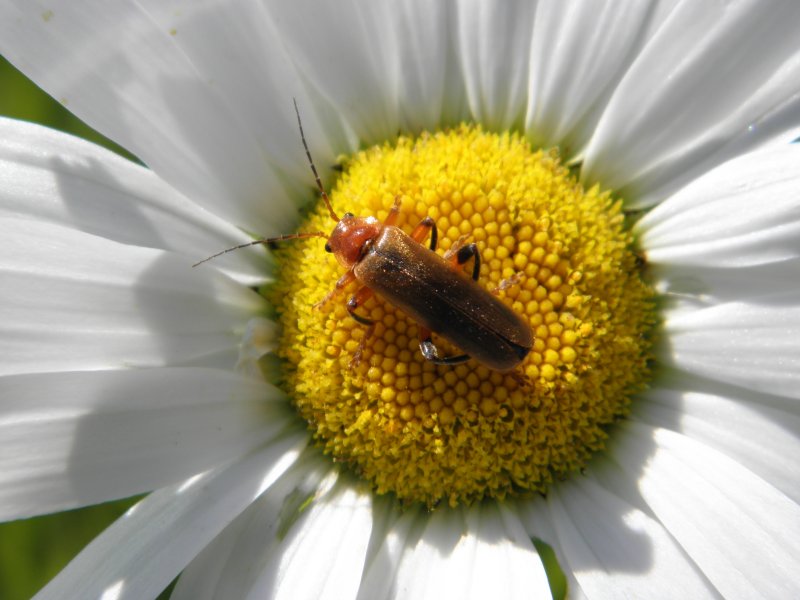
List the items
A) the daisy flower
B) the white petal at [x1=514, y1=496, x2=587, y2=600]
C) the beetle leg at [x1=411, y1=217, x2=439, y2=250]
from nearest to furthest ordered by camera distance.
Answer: the daisy flower, the beetle leg at [x1=411, y1=217, x2=439, y2=250], the white petal at [x1=514, y1=496, x2=587, y2=600]

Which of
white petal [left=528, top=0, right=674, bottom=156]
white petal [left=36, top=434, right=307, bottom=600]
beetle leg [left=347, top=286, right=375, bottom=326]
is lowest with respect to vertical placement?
white petal [left=36, top=434, right=307, bottom=600]

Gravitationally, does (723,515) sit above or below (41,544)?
above

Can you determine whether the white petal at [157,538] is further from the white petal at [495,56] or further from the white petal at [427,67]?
the white petal at [495,56]

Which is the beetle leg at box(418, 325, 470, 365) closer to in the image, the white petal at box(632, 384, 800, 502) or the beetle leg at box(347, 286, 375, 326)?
the beetle leg at box(347, 286, 375, 326)

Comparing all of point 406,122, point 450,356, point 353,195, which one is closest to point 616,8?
point 406,122

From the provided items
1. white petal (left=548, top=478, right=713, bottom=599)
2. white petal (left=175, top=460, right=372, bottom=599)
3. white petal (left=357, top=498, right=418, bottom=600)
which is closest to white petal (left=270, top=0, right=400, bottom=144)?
white petal (left=175, top=460, right=372, bottom=599)

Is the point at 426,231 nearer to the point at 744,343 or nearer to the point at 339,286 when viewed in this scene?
the point at 339,286

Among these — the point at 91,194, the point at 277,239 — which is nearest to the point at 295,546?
the point at 277,239
